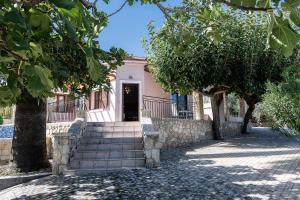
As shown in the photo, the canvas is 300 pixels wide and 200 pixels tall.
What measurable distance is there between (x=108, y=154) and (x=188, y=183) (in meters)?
4.13

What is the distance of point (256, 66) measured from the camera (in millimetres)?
16531

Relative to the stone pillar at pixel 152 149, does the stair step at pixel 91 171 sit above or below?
below

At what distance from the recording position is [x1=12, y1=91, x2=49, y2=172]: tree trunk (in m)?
11.0

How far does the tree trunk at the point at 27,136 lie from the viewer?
1095cm

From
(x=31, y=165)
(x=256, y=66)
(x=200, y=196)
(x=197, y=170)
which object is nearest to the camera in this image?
(x=200, y=196)

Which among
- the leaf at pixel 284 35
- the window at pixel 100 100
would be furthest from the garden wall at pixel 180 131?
the leaf at pixel 284 35

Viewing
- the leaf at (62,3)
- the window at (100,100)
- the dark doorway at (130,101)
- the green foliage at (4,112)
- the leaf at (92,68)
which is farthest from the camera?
the window at (100,100)

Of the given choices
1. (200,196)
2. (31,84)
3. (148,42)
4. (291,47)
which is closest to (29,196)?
(200,196)

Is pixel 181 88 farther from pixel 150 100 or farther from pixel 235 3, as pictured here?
pixel 235 3

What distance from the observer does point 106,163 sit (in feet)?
36.3

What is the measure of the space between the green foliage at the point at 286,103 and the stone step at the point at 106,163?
451 cm

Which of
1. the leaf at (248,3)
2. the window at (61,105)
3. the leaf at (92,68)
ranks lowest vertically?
the leaf at (92,68)

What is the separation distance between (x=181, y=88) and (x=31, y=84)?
1663 cm

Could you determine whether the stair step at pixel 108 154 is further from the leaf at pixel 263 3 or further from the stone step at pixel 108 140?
the leaf at pixel 263 3
